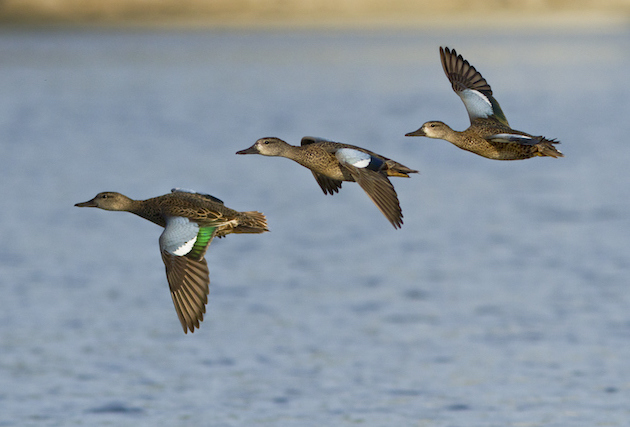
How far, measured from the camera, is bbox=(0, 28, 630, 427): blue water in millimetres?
21250

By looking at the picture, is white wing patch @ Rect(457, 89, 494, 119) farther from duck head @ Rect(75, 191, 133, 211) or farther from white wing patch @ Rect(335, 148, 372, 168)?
duck head @ Rect(75, 191, 133, 211)

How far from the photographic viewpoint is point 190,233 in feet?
25.0

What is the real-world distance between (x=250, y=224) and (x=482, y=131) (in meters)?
1.93

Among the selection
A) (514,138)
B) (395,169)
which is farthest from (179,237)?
(514,138)

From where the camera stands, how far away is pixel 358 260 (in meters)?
31.6

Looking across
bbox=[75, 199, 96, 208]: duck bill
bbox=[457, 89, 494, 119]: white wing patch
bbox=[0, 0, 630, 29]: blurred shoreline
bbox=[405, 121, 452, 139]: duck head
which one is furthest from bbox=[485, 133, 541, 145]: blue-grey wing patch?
bbox=[0, 0, 630, 29]: blurred shoreline

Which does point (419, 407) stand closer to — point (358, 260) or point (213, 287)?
point (213, 287)

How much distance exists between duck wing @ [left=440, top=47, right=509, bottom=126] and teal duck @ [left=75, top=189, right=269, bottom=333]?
1.86m

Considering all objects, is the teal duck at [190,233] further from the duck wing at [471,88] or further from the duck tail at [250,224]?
the duck wing at [471,88]

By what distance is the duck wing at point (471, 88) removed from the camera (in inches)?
328

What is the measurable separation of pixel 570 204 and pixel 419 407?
60.2 ft

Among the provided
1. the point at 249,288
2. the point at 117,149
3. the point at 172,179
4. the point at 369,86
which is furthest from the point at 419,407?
the point at 369,86

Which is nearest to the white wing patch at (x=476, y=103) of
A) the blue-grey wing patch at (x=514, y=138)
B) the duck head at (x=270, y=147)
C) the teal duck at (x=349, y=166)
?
the teal duck at (x=349, y=166)

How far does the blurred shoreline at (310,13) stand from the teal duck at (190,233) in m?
68.2
